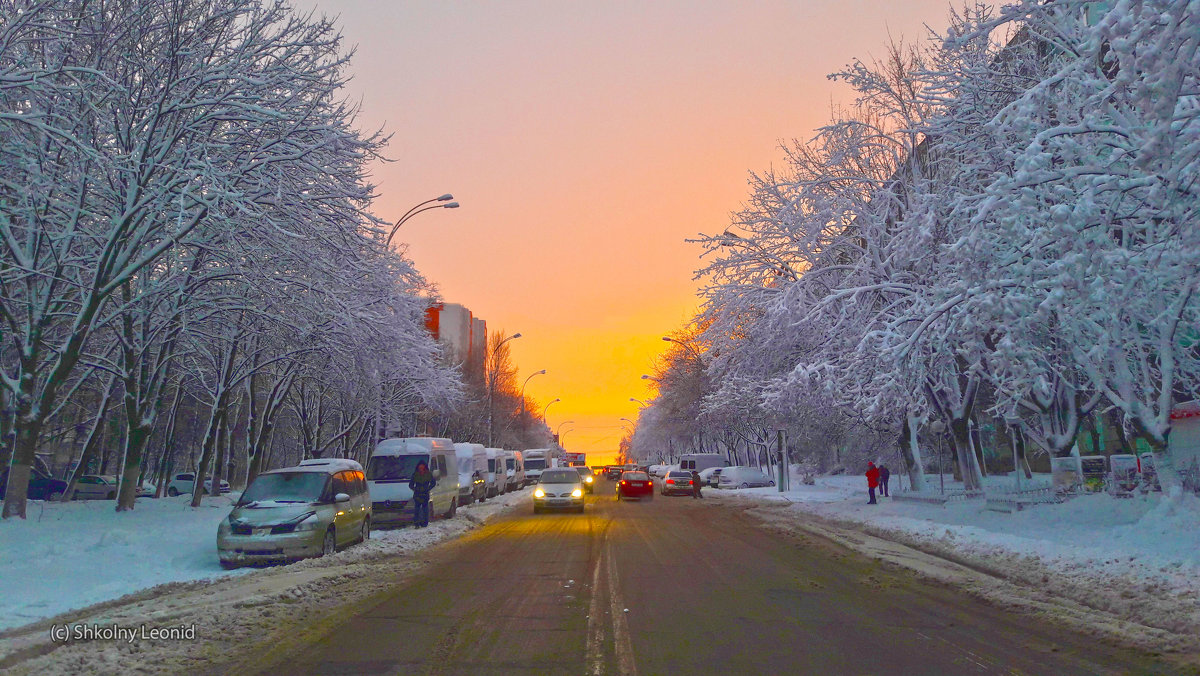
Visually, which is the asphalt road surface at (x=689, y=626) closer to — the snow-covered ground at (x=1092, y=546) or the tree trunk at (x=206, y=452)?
the snow-covered ground at (x=1092, y=546)

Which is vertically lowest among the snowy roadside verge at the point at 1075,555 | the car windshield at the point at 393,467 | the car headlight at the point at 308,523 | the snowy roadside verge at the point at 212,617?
the snowy roadside verge at the point at 212,617

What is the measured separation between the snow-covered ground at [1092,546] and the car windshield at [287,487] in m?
12.2

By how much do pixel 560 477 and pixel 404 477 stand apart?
823cm

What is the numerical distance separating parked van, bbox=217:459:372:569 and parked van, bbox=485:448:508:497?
24.8 meters

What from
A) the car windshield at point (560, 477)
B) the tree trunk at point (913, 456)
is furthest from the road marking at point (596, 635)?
the tree trunk at point (913, 456)

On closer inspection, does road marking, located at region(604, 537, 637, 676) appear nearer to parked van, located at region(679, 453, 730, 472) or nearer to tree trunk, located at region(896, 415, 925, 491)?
tree trunk, located at region(896, 415, 925, 491)

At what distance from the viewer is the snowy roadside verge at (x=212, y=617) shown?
735 centimetres

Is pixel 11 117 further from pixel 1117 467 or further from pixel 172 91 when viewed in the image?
pixel 1117 467

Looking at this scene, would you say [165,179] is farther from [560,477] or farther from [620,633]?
[560,477]

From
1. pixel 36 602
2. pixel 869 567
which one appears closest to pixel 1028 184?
pixel 869 567

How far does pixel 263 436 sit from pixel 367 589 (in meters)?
20.5

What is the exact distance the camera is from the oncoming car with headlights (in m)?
30.5

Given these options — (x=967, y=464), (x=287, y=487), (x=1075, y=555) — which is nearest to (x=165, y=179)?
(x=287, y=487)

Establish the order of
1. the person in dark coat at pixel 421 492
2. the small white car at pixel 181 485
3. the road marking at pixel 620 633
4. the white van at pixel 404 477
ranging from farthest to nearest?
the small white car at pixel 181 485, the white van at pixel 404 477, the person in dark coat at pixel 421 492, the road marking at pixel 620 633
